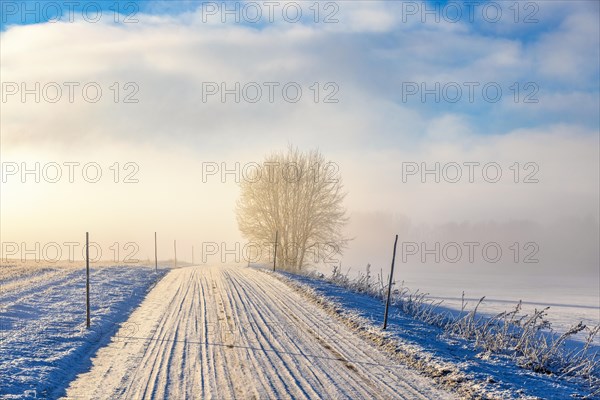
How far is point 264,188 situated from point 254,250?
22.6ft

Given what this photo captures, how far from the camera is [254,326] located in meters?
14.4

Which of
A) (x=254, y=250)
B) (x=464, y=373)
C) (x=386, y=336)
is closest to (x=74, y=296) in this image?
(x=386, y=336)

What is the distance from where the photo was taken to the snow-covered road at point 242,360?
8.62 meters

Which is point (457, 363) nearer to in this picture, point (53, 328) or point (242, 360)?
point (242, 360)

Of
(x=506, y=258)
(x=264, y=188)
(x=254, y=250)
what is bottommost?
(x=506, y=258)

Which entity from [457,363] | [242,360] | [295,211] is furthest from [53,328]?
[295,211]

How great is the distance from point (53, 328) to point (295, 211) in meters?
35.8

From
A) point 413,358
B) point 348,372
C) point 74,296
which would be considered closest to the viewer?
point 348,372

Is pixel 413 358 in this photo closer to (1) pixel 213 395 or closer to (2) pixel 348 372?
(2) pixel 348 372

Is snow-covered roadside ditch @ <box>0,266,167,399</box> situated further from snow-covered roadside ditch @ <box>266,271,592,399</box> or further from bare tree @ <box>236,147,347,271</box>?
bare tree @ <box>236,147,347,271</box>

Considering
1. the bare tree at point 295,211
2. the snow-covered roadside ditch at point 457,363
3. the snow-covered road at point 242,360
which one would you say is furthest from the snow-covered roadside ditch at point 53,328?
the bare tree at point 295,211

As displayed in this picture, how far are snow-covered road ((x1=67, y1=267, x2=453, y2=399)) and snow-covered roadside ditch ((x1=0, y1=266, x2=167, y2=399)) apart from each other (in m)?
0.56

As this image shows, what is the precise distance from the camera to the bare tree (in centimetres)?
4872

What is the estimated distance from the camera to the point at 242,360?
10570 millimetres
